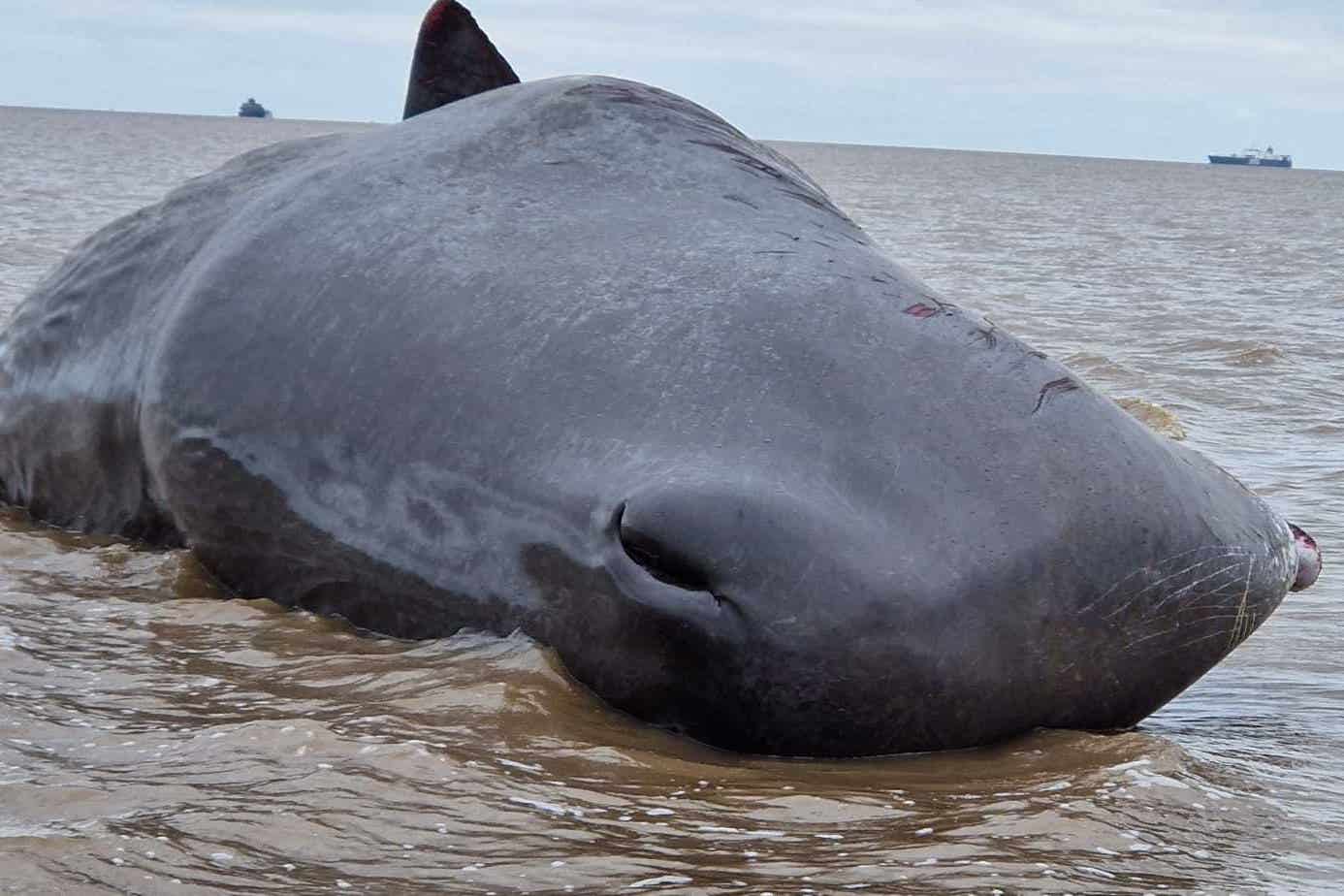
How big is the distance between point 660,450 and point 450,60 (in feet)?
6.09

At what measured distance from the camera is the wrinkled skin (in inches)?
126

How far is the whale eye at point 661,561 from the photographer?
3.19 meters

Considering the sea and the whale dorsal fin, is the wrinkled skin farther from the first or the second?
the whale dorsal fin

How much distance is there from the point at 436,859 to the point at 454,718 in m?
0.68

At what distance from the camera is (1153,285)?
2072 cm

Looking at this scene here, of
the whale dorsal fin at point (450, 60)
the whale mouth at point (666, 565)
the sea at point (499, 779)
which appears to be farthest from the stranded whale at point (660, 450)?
the whale dorsal fin at point (450, 60)

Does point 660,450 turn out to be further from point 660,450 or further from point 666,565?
point 666,565

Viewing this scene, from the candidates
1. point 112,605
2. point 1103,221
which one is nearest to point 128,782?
point 112,605

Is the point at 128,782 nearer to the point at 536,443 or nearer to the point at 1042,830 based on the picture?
the point at 536,443

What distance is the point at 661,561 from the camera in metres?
3.21

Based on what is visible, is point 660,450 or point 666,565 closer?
point 666,565

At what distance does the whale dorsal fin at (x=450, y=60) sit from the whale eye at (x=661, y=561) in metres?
1.94

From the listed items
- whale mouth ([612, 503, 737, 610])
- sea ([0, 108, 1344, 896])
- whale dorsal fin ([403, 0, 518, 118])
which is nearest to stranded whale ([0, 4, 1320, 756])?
whale mouth ([612, 503, 737, 610])

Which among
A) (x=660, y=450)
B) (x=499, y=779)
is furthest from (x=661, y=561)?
(x=499, y=779)
